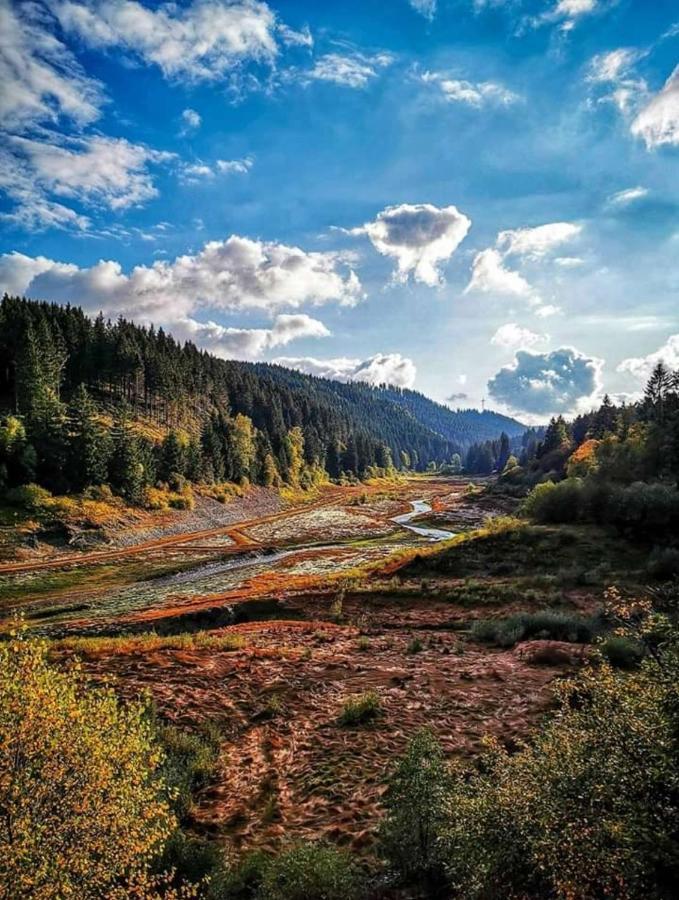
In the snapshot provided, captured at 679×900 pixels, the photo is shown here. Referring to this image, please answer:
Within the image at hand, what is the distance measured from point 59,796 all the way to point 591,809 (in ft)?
20.2

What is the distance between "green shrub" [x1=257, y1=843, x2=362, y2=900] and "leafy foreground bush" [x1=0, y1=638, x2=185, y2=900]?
8.15 feet

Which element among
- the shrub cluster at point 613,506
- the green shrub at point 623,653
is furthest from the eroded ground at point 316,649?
the shrub cluster at point 613,506

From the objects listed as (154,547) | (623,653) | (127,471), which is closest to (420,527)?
(154,547)

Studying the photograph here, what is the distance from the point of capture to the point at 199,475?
310 feet

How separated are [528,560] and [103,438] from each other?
6122cm

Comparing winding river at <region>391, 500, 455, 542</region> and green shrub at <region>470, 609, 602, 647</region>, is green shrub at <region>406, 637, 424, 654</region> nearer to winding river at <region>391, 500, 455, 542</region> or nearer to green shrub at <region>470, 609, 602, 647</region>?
green shrub at <region>470, 609, 602, 647</region>

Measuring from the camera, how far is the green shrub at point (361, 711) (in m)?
15.5

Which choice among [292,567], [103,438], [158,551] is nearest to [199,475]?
[103,438]

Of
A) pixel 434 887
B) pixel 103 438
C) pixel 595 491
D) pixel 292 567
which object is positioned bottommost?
pixel 292 567

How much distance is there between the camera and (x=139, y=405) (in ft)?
390

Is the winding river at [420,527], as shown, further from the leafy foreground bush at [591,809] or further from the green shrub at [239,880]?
the leafy foreground bush at [591,809]

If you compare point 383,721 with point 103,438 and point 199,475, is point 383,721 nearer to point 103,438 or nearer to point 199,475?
point 103,438

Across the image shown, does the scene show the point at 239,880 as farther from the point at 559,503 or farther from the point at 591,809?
the point at 559,503

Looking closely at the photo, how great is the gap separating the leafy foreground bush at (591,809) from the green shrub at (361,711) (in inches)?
326
